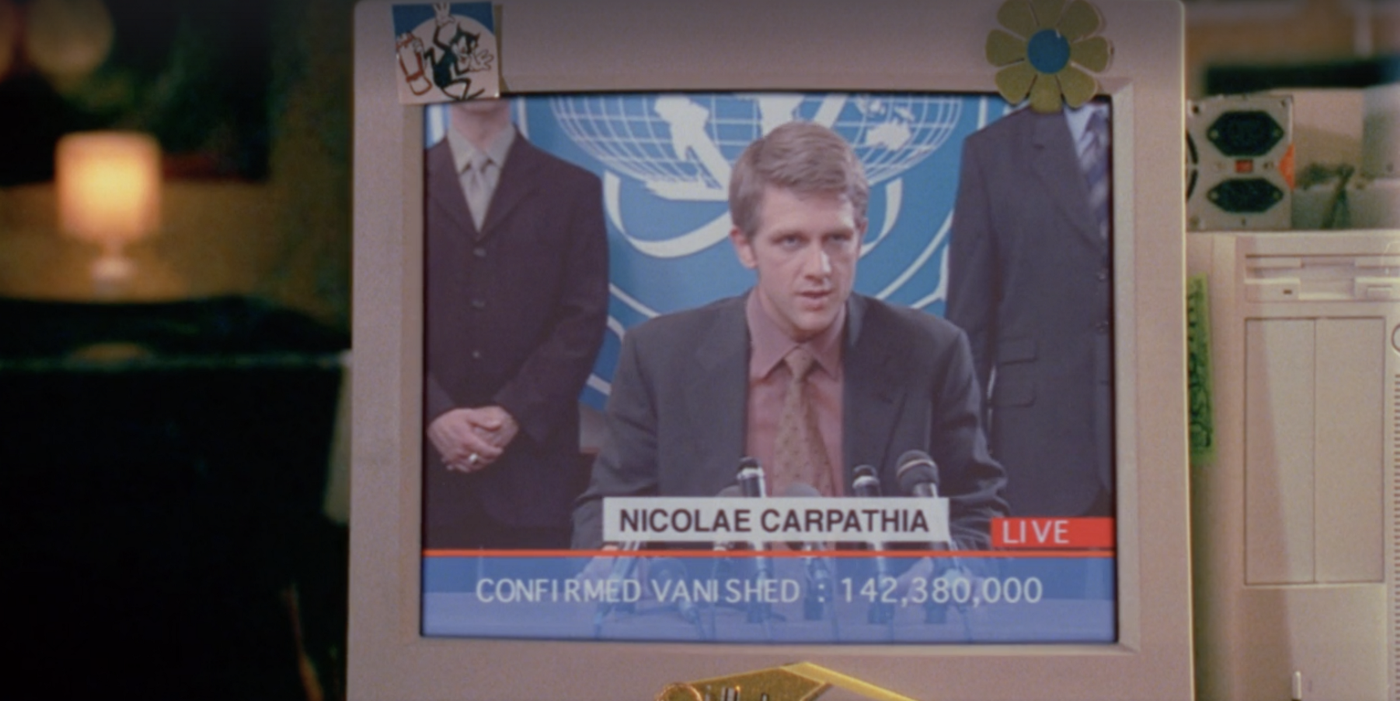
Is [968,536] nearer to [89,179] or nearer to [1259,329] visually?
[1259,329]

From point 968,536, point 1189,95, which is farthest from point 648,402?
point 1189,95

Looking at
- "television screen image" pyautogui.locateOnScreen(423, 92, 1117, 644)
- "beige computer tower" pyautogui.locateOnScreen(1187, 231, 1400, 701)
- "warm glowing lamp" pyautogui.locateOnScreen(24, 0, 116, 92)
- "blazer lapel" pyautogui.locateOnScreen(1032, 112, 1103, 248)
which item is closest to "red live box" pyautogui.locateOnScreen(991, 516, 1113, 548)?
"television screen image" pyautogui.locateOnScreen(423, 92, 1117, 644)

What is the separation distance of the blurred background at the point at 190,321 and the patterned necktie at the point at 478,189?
56 centimetres

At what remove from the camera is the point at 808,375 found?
97cm

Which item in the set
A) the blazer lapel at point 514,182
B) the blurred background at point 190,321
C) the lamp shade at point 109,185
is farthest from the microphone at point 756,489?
the lamp shade at point 109,185

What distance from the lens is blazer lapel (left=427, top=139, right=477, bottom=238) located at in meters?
0.99

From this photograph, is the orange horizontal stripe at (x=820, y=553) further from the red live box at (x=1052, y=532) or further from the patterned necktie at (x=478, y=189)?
the patterned necktie at (x=478, y=189)

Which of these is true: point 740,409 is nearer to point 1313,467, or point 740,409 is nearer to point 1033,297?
point 1033,297

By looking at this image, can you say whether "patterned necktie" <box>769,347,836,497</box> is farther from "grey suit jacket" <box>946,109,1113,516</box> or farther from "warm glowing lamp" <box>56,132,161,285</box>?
"warm glowing lamp" <box>56,132,161,285</box>

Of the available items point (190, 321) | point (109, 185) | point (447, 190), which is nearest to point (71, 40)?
point (109, 185)

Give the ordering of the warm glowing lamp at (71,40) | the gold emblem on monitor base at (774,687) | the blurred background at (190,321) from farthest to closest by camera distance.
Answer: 1. the warm glowing lamp at (71,40)
2. the blurred background at (190,321)
3. the gold emblem on monitor base at (774,687)

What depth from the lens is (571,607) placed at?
98 centimetres

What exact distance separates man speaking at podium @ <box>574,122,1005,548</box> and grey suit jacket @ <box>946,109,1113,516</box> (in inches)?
0.9

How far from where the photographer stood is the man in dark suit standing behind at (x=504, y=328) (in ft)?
3.22
